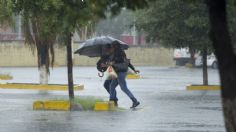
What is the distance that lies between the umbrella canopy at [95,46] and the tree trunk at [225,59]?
49.4 feet

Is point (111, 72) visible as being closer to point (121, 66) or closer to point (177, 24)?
point (121, 66)

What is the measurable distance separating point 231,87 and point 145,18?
20.9 m

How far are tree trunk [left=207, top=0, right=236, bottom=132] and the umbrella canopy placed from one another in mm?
15071

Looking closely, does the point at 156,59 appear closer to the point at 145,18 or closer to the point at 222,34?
the point at 145,18

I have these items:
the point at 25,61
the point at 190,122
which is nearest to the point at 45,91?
the point at 190,122

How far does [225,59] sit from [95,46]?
16170mm

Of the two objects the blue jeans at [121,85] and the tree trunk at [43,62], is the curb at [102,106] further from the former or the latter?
the tree trunk at [43,62]

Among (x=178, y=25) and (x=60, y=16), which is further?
(x=178, y=25)

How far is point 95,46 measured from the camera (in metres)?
21.6

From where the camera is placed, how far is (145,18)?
26375 mm

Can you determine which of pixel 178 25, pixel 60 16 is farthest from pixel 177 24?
pixel 60 16

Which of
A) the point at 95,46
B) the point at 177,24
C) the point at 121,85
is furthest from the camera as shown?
the point at 177,24

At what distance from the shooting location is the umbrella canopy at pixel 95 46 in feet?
69.4

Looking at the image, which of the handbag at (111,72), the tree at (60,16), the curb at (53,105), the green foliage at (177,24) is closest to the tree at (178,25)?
the green foliage at (177,24)
